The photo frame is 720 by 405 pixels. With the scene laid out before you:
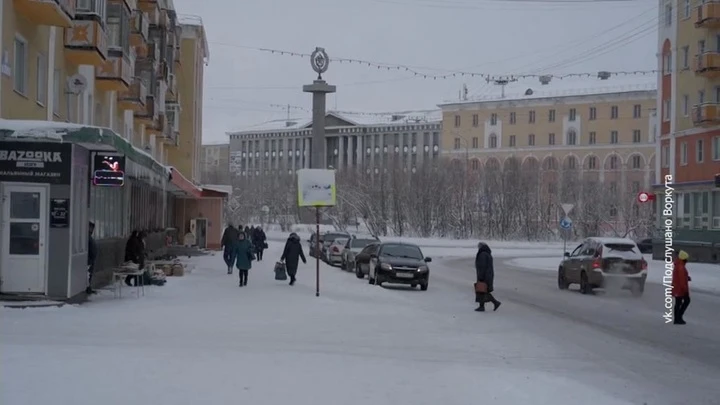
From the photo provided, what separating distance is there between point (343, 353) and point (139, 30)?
27381 mm

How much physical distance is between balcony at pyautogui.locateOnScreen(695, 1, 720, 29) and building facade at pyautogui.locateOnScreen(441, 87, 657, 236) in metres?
38.8

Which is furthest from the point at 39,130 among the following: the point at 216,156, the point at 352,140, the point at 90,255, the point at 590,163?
the point at 216,156

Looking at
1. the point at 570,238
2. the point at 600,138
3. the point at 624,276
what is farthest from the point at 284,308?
the point at 600,138

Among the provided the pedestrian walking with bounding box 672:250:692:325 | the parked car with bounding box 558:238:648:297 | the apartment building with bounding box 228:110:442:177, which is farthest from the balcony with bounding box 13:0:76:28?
the apartment building with bounding box 228:110:442:177

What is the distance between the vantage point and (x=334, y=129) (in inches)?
5015

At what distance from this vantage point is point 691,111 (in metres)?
51.6

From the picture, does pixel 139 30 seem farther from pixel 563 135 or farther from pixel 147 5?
pixel 563 135

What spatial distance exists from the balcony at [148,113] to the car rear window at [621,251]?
838 inches

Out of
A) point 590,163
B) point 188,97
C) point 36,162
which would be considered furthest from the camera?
point 590,163

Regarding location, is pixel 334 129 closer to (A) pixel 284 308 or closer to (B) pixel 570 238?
(B) pixel 570 238

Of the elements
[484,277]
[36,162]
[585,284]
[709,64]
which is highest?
[709,64]

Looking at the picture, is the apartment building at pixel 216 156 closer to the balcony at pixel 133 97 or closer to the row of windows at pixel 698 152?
the row of windows at pixel 698 152

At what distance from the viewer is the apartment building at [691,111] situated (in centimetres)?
4872

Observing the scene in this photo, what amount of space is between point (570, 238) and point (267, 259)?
41.0 m
